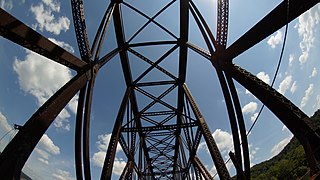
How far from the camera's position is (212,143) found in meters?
10.6

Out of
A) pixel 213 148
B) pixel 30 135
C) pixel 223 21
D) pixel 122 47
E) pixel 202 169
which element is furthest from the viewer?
pixel 202 169

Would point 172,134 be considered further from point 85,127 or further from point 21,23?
point 21,23

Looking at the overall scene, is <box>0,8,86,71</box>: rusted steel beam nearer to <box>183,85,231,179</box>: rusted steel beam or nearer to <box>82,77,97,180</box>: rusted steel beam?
<box>82,77,97,180</box>: rusted steel beam

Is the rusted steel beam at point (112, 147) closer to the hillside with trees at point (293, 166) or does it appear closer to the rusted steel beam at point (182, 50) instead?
the rusted steel beam at point (182, 50)

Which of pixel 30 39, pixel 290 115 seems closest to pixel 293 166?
pixel 290 115

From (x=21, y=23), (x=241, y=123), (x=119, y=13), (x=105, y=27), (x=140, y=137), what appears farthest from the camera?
(x=140, y=137)

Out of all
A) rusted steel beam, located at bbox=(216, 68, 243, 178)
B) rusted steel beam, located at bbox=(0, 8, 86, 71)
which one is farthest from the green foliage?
rusted steel beam, located at bbox=(0, 8, 86, 71)

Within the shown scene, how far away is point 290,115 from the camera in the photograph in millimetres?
5578

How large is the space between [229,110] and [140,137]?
46.5ft

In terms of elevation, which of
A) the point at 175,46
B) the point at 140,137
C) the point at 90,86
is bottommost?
the point at 90,86

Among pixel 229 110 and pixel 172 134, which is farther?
pixel 172 134

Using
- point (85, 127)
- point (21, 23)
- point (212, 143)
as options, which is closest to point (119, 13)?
point (85, 127)

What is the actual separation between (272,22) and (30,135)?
21.8 ft

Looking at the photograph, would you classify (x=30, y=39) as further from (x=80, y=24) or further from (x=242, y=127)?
(x=242, y=127)
